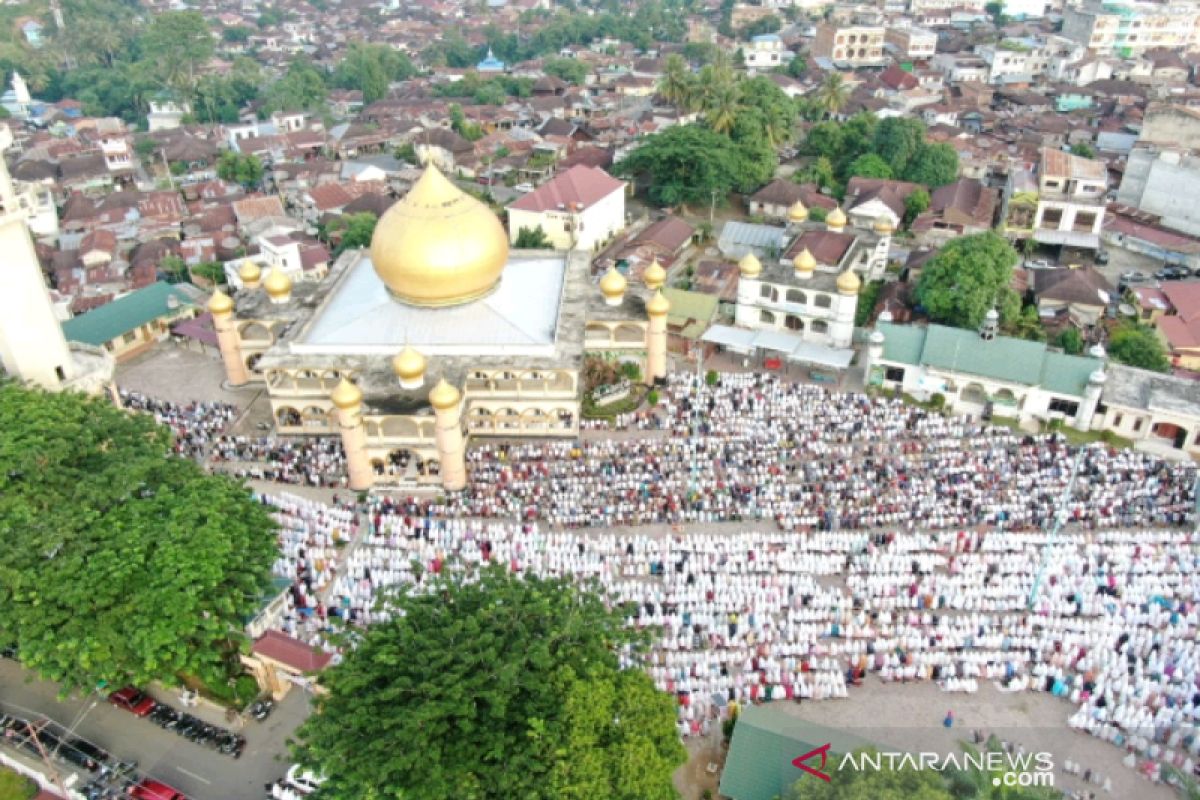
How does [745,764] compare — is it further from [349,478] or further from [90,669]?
[349,478]

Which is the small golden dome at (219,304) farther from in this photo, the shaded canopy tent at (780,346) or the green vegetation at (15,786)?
the shaded canopy tent at (780,346)

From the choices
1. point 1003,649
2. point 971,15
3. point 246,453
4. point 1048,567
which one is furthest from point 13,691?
point 971,15

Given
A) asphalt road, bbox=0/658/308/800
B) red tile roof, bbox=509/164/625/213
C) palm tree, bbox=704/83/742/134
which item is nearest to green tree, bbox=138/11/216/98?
red tile roof, bbox=509/164/625/213

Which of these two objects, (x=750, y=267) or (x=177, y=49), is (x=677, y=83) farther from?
(x=177, y=49)

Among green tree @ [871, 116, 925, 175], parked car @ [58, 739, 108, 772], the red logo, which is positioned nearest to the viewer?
the red logo

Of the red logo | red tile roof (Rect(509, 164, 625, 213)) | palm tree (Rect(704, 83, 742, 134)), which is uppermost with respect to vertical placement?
palm tree (Rect(704, 83, 742, 134))

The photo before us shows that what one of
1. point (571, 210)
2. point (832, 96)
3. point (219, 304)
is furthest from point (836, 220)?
point (219, 304)

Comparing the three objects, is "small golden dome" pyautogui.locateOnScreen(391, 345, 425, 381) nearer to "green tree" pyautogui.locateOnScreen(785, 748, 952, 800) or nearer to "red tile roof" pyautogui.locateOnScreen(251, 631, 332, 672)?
"red tile roof" pyautogui.locateOnScreen(251, 631, 332, 672)
